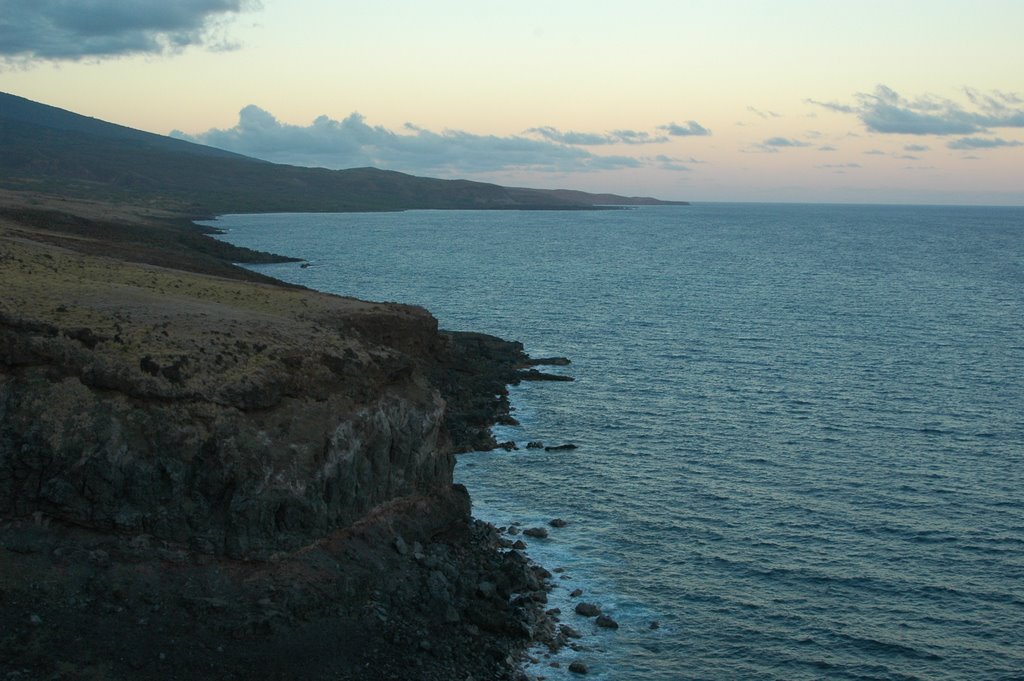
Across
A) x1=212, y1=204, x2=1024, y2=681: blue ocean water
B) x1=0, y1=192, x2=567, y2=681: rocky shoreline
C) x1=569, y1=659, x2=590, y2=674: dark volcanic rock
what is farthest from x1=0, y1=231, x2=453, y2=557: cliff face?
x1=569, y1=659, x2=590, y2=674: dark volcanic rock

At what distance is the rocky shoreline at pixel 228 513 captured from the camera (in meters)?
32.2

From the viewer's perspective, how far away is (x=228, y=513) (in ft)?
116

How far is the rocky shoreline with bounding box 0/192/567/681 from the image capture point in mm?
32250

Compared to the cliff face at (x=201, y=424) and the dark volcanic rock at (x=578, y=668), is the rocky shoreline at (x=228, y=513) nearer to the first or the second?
the cliff face at (x=201, y=424)

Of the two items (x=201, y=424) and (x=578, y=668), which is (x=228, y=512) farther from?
(x=578, y=668)

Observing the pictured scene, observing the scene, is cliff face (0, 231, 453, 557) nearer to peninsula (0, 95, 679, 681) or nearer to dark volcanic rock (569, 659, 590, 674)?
peninsula (0, 95, 679, 681)

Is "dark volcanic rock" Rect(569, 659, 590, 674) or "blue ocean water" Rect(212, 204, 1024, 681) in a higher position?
"blue ocean water" Rect(212, 204, 1024, 681)

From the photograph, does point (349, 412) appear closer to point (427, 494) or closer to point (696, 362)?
point (427, 494)

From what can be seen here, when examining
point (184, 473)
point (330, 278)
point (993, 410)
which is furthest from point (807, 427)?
point (330, 278)

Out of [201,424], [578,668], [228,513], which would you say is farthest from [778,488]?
[201,424]

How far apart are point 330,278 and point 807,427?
292 feet

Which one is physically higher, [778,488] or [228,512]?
[228,512]

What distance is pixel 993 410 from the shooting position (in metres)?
64.4

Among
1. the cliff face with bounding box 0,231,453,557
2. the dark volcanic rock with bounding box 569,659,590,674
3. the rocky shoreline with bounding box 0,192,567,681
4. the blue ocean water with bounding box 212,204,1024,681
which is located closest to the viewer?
the rocky shoreline with bounding box 0,192,567,681
